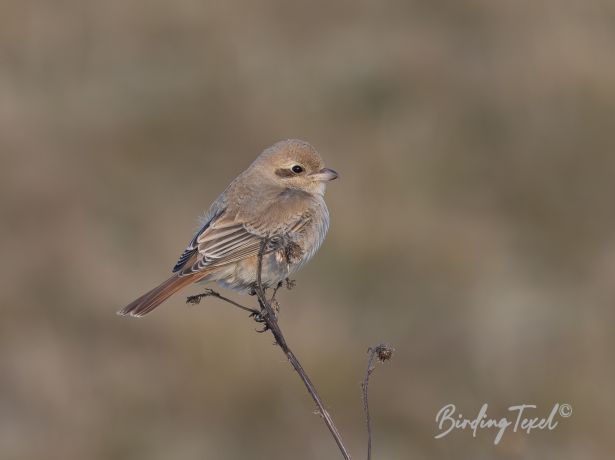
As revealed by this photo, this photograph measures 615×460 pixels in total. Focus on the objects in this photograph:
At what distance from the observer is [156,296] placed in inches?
198

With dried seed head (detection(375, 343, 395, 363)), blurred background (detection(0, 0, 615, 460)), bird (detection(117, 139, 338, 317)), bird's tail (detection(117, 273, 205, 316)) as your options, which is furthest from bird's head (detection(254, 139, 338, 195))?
blurred background (detection(0, 0, 615, 460))

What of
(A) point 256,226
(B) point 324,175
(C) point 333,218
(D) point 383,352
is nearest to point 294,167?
(B) point 324,175

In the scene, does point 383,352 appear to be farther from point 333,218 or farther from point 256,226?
point 333,218

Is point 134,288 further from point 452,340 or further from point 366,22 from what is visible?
point 366,22

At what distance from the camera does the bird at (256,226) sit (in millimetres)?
5113

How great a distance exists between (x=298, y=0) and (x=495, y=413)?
301 inches

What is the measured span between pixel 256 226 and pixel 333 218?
175 inches

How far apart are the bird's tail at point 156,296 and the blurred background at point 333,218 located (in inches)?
109

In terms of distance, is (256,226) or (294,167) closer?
(256,226)

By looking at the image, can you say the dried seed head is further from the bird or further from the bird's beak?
the bird's beak

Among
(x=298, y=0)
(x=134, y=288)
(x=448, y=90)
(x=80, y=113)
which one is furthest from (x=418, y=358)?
(x=298, y=0)

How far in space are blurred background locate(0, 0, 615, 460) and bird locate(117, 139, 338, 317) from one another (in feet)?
7.89

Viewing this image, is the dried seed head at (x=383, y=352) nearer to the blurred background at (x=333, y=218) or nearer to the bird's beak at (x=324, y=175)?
the bird's beak at (x=324, y=175)

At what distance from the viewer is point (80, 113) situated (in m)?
12.1
